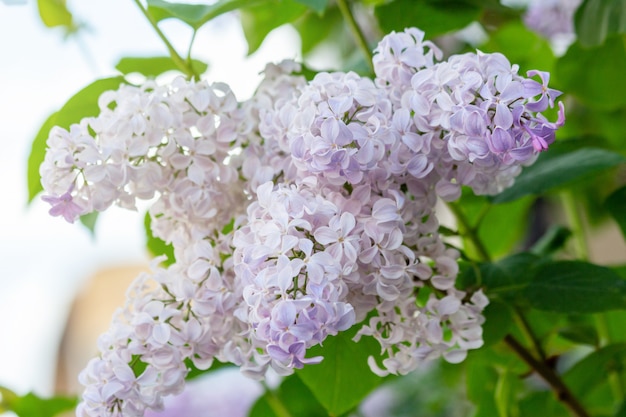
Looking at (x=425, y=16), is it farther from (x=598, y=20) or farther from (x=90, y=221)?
(x=90, y=221)

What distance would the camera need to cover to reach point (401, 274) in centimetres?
28

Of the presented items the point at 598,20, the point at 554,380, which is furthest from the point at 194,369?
the point at 598,20

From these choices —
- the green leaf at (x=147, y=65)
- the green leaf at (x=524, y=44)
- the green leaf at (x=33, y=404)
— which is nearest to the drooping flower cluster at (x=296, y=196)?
the green leaf at (x=147, y=65)

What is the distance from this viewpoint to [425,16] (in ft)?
1.44

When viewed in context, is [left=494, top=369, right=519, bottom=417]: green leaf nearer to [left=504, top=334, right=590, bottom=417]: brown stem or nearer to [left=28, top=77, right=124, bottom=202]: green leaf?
[left=504, top=334, right=590, bottom=417]: brown stem

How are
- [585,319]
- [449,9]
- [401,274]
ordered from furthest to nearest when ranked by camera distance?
[585,319], [449,9], [401,274]

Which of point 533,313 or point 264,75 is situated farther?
point 533,313

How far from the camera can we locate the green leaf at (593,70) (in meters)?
0.52

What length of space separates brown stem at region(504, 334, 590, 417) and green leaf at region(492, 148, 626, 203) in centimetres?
8

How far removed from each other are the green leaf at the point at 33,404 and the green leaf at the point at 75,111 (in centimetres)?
16

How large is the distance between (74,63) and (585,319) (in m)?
0.41

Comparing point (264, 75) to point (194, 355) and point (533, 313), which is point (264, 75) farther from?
point (533, 313)

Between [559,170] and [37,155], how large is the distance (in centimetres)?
27

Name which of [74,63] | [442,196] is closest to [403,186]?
[442,196]
